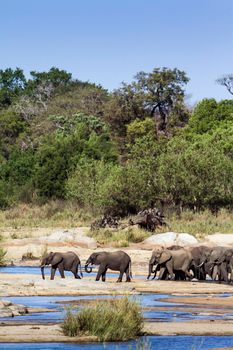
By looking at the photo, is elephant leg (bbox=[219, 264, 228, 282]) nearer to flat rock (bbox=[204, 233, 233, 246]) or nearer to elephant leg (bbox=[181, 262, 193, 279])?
elephant leg (bbox=[181, 262, 193, 279])

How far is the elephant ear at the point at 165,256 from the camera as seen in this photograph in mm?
29250

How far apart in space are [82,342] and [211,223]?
31853mm

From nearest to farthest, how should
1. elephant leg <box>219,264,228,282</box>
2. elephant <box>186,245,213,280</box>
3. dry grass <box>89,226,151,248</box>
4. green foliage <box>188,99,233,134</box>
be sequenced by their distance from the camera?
elephant leg <box>219,264,228,282</box> < elephant <box>186,245,213,280</box> < dry grass <box>89,226,151,248</box> < green foliage <box>188,99,233,134</box>

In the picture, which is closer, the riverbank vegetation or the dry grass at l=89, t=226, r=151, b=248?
the dry grass at l=89, t=226, r=151, b=248

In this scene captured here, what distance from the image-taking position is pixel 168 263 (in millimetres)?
29359

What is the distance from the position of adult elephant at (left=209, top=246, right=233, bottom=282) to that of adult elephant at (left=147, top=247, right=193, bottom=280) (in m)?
0.89

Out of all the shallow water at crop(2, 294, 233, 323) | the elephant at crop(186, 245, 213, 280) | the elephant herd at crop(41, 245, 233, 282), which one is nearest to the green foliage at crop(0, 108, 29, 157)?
the elephant at crop(186, 245, 213, 280)

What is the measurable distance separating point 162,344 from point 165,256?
13321 millimetres

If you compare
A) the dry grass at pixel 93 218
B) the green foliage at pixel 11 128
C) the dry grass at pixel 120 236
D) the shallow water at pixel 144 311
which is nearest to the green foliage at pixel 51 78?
the green foliage at pixel 11 128

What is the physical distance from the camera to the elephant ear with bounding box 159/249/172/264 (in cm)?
2925

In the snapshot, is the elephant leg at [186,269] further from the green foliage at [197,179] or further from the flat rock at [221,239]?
the green foliage at [197,179]

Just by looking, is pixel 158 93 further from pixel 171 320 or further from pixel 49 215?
pixel 171 320

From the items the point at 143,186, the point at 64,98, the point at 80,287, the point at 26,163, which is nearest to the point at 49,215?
the point at 143,186

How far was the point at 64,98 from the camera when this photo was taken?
301ft
